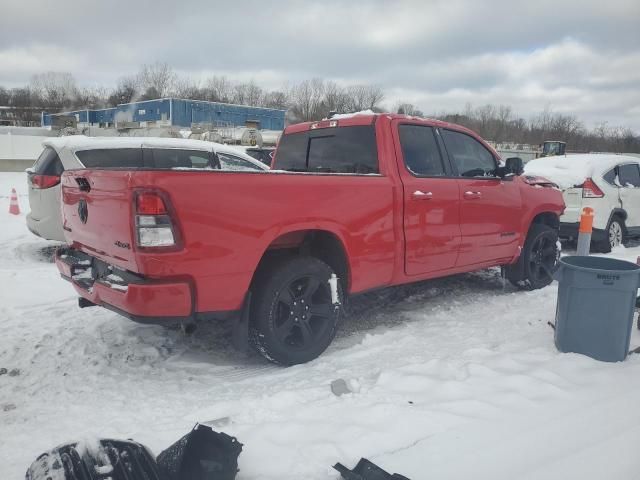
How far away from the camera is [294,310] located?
3.65 m

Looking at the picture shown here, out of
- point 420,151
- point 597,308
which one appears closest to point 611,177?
point 420,151

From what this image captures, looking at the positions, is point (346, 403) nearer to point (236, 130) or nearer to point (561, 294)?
point (561, 294)

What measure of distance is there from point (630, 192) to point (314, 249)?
23.7ft

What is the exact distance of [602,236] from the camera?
8.19 m

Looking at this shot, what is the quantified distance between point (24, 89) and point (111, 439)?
94.7 m

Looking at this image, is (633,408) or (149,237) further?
(633,408)

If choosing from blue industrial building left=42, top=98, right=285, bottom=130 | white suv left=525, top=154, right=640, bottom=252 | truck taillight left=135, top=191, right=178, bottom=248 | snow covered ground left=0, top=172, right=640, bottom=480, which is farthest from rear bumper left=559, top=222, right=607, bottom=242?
blue industrial building left=42, top=98, right=285, bottom=130

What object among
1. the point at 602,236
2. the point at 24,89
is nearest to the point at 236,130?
the point at 602,236

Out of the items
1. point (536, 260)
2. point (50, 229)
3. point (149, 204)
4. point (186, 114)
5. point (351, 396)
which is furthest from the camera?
point (186, 114)

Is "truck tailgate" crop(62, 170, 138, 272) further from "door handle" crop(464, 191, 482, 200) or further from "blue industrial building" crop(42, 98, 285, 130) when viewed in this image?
"blue industrial building" crop(42, 98, 285, 130)

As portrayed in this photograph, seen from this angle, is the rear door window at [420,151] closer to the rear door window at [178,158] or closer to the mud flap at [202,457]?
the mud flap at [202,457]

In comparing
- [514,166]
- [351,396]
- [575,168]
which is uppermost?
[575,168]

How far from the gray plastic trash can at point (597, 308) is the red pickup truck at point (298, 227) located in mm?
1176

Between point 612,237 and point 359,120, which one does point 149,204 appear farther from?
point 612,237
